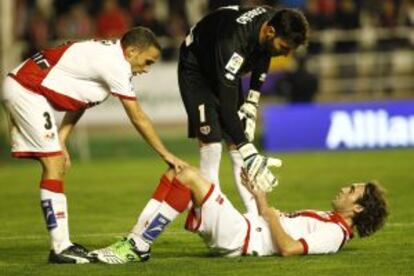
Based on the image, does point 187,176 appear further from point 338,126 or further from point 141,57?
point 338,126

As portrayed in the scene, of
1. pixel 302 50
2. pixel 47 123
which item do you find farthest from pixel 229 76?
pixel 302 50

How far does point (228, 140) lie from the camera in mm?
11852

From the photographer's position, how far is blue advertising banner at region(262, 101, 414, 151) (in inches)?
885

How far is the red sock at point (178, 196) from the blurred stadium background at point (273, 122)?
645 millimetres

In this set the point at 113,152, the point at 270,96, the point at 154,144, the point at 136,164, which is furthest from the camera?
the point at 270,96

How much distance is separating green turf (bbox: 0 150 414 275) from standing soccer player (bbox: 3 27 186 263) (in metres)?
0.45

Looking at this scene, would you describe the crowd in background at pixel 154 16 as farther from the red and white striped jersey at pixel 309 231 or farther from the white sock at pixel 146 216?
the red and white striped jersey at pixel 309 231

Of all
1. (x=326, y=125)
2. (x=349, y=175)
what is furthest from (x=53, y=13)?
(x=349, y=175)

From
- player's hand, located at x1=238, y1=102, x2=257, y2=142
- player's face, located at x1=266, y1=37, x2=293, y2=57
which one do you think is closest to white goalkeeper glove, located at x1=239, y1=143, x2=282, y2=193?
player's face, located at x1=266, y1=37, x2=293, y2=57

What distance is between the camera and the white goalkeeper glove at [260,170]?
9852 millimetres

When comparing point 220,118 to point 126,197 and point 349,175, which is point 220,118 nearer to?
point 126,197

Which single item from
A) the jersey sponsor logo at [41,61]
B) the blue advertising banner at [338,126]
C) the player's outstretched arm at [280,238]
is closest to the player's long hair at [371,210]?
the player's outstretched arm at [280,238]

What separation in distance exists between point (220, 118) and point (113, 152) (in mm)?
11825

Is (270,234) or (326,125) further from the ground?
(270,234)
